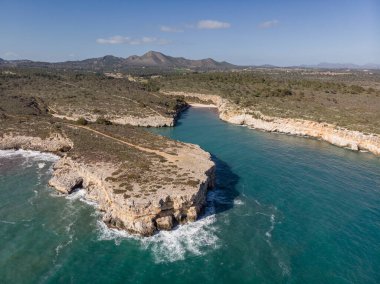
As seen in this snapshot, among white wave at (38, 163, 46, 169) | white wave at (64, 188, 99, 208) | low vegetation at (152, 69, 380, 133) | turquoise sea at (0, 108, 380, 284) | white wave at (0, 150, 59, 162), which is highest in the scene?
low vegetation at (152, 69, 380, 133)

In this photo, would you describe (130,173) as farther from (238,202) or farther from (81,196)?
(238,202)

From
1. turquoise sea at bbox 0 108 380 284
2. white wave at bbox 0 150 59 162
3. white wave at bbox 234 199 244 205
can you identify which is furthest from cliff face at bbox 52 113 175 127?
white wave at bbox 234 199 244 205

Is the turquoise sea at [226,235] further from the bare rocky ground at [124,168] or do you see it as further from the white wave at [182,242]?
the bare rocky ground at [124,168]

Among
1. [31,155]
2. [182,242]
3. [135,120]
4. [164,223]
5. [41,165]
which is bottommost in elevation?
[182,242]

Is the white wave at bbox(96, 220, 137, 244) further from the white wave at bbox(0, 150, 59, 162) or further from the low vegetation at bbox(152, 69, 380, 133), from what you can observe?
the low vegetation at bbox(152, 69, 380, 133)

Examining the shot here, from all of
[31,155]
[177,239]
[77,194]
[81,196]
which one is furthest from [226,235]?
[31,155]

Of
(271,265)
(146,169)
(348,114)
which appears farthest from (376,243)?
(348,114)

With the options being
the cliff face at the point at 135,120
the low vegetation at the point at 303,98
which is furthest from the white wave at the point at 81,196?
the low vegetation at the point at 303,98
